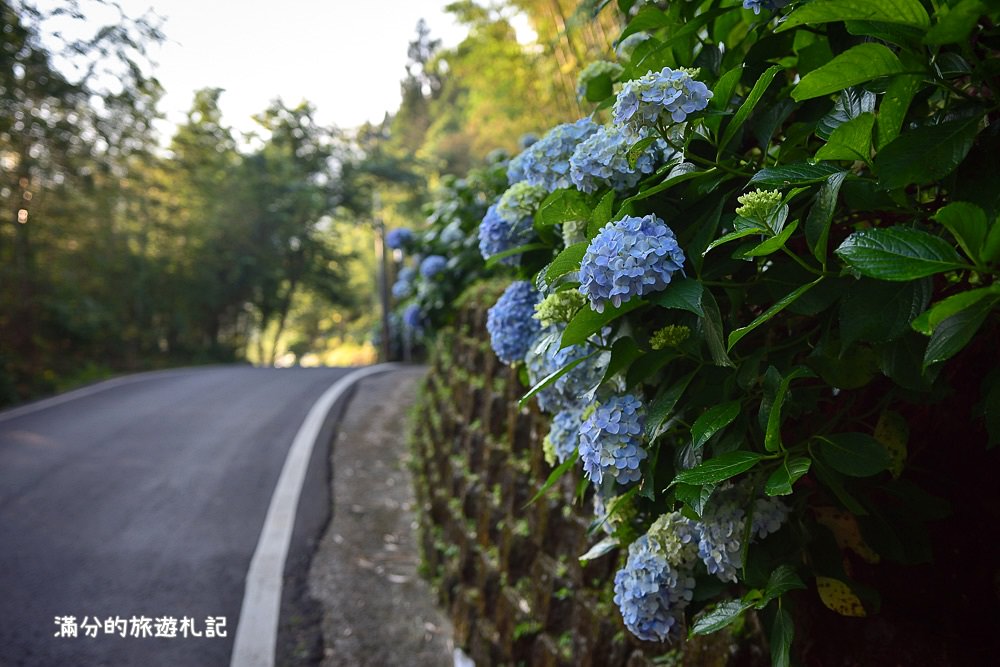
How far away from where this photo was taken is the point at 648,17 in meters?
1.24

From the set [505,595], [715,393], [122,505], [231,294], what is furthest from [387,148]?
[715,393]

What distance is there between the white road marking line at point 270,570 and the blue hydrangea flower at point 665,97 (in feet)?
9.24

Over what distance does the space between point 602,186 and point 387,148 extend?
21.1m

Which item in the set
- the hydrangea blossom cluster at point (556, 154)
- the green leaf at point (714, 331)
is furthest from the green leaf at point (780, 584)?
the hydrangea blossom cluster at point (556, 154)

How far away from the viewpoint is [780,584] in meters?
1.07

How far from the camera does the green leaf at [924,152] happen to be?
830 mm

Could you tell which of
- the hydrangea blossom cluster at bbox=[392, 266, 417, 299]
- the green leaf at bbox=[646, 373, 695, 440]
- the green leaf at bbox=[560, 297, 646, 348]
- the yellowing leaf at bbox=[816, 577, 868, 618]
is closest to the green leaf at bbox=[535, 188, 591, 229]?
the green leaf at bbox=[560, 297, 646, 348]

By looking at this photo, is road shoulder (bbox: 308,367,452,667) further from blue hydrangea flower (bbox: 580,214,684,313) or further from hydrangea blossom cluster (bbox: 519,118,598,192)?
blue hydrangea flower (bbox: 580,214,684,313)

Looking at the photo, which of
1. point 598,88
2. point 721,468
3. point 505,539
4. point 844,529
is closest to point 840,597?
point 844,529

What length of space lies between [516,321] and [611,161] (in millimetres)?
585

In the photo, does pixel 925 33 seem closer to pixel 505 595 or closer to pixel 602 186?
pixel 602 186

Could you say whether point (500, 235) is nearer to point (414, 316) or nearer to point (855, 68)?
point (855, 68)

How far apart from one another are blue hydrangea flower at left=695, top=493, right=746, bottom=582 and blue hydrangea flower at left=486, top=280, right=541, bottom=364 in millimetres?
658

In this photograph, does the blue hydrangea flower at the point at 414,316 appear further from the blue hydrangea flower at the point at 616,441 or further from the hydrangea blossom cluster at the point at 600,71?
the blue hydrangea flower at the point at 616,441
